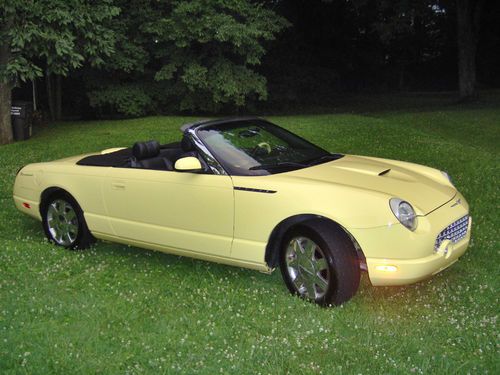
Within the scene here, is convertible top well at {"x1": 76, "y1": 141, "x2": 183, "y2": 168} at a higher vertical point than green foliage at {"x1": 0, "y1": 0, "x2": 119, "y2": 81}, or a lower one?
lower

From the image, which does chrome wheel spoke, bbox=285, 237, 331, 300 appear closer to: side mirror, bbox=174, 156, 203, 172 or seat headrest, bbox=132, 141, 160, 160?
side mirror, bbox=174, 156, 203, 172

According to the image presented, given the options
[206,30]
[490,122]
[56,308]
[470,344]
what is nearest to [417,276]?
[470,344]

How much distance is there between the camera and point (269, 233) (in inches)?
196

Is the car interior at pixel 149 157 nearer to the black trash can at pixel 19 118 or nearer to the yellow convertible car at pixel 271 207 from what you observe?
the yellow convertible car at pixel 271 207

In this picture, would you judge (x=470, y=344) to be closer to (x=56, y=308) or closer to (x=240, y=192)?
(x=240, y=192)

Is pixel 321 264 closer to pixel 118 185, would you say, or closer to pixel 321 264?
pixel 321 264

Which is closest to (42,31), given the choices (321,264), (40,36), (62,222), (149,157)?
(40,36)

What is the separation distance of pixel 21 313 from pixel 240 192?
208cm

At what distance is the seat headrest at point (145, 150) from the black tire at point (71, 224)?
1.01 metres

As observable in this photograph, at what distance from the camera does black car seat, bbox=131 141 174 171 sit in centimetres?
597

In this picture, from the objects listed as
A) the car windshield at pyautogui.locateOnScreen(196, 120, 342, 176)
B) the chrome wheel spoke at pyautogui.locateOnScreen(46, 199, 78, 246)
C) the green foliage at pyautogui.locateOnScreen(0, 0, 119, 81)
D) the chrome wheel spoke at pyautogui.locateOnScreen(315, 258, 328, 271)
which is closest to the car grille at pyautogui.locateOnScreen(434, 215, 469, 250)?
the chrome wheel spoke at pyautogui.locateOnScreen(315, 258, 328, 271)

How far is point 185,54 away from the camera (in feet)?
75.7

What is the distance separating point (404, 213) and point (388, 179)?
639 mm

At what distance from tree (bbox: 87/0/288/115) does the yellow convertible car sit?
16119 mm
